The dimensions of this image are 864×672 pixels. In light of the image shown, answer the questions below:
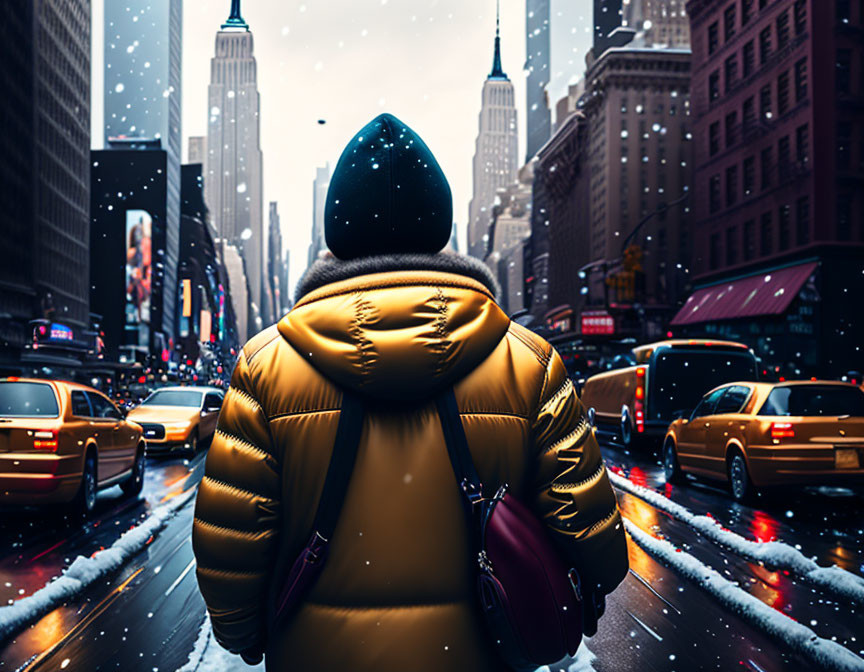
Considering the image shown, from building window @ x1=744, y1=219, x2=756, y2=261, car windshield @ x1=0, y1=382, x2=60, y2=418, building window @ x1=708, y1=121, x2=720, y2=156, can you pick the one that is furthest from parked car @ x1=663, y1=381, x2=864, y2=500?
building window @ x1=708, y1=121, x2=720, y2=156

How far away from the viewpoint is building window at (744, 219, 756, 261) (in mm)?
37875

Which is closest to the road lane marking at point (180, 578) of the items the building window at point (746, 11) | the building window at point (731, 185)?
the building window at point (731, 185)

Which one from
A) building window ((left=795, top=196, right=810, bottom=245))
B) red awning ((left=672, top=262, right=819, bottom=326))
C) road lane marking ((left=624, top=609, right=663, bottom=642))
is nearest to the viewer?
road lane marking ((left=624, top=609, right=663, bottom=642))

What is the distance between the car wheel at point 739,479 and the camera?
32.4ft

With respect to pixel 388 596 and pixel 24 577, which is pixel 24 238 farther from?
pixel 388 596

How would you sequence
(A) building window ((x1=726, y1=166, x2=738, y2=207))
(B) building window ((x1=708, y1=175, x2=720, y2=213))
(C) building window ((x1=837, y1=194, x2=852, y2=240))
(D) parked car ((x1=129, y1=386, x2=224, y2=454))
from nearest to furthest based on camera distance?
(D) parked car ((x1=129, y1=386, x2=224, y2=454)) → (C) building window ((x1=837, y1=194, x2=852, y2=240)) → (A) building window ((x1=726, y1=166, x2=738, y2=207)) → (B) building window ((x1=708, y1=175, x2=720, y2=213))

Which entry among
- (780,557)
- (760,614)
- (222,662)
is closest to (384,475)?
(222,662)

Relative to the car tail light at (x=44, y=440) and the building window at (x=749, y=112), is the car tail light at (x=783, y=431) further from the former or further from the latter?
the building window at (x=749, y=112)

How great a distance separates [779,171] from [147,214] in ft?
326

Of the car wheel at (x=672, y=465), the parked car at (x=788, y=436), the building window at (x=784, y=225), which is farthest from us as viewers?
the building window at (x=784, y=225)

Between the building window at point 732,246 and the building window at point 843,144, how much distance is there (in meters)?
7.54

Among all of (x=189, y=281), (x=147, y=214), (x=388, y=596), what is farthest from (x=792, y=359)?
(x=189, y=281)

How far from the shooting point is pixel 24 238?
2507 inches

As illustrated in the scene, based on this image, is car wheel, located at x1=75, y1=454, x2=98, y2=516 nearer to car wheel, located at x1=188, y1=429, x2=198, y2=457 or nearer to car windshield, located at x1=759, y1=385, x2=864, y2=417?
car wheel, located at x1=188, y1=429, x2=198, y2=457
